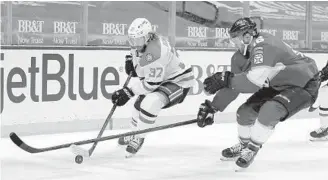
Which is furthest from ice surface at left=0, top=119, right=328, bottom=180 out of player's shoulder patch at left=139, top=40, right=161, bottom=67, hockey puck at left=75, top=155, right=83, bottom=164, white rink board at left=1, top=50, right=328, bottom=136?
player's shoulder patch at left=139, top=40, right=161, bottom=67

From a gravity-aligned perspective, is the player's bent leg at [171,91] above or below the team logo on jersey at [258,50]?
below

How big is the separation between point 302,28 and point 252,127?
374 cm

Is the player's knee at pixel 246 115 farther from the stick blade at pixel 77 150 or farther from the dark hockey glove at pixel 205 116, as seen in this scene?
the stick blade at pixel 77 150

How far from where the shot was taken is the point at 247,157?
15.2 ft

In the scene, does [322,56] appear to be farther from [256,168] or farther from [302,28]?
[256,168]

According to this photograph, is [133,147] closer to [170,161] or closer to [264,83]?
[170,161]

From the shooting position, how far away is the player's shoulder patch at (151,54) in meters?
5.00

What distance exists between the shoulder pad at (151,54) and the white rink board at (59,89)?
1500 mm

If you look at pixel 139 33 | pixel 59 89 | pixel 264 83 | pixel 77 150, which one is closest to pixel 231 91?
pixel 264 83

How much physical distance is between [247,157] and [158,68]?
2.80 feet

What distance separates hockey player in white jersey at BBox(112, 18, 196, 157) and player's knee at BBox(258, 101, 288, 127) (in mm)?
783

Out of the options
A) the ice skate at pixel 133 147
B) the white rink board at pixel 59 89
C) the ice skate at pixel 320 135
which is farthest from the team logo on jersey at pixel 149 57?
the ice skate at pixel 320 135

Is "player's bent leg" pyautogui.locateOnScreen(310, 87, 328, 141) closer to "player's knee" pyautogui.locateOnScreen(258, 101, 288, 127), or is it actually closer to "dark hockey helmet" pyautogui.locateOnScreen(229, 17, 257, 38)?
"player's knee" pyautogui.locateOnScreen(258, 101, 288, 127)

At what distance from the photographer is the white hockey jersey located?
502cm
